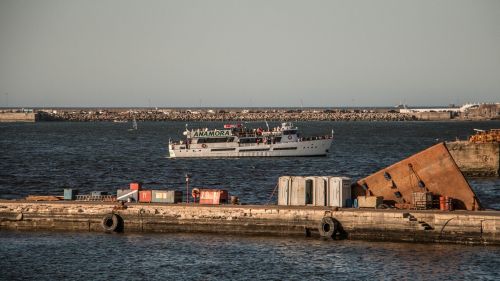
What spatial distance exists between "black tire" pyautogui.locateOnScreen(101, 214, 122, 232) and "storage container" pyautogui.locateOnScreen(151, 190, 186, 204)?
3836 mm

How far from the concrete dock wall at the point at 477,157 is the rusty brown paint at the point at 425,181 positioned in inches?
1815

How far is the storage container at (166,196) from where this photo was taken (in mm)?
68812

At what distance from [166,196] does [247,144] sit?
84850 mm

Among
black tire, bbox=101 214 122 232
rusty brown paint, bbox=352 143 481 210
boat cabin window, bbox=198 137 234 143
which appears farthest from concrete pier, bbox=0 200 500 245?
boat cabin window, bbox=198 137 234 143

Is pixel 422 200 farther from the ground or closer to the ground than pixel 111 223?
farther from the ground

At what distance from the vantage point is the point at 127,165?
137750 mm

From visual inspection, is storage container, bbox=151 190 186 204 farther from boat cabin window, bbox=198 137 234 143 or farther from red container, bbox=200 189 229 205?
boat cabin window, bbox=198 137 234 143

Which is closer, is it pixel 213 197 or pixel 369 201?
pixel 369 201

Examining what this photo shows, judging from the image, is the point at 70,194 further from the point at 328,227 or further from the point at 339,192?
the point at 328,227

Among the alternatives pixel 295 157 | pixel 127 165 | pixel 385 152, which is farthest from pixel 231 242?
pixel 385 152

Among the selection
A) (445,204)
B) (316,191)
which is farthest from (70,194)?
(445,204)

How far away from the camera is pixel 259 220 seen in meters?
63.5

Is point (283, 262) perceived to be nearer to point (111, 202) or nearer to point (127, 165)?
point (111, 202)

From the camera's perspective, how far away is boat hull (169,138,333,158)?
502 ft
